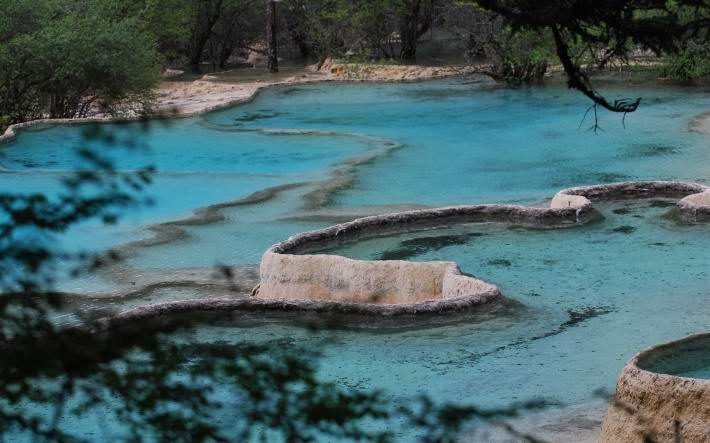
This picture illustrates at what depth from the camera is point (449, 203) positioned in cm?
1359

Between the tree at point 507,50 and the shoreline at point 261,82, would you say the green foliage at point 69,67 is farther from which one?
the tree at point 507,50

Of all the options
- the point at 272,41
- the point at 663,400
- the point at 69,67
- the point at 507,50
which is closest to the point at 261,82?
the point at 272,41

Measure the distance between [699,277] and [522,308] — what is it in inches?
62.4

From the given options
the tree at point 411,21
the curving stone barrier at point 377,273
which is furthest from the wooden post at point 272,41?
the curving stone barrier at point 377,273

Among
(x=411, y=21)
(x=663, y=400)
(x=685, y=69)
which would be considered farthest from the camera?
(x=411, y=21)

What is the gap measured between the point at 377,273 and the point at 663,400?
4621mm

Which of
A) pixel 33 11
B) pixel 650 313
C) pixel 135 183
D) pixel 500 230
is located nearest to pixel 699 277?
pixel 650 313

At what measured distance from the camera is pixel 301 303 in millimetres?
8680

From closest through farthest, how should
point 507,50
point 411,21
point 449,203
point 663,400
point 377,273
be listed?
point 663,400 < point 377,273 < point 449,203 < point 507,50 < point 411,21

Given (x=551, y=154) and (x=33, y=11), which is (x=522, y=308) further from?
(x=33, y=11)

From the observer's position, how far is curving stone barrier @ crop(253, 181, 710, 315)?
9.01m

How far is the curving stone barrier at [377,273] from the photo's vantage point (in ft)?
29.6

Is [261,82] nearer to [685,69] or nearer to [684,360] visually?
[685,69]

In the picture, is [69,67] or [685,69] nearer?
[69,67]
